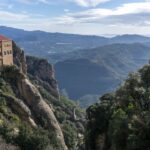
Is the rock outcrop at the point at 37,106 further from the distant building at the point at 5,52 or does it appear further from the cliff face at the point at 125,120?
the cliff face at the point at 125,120

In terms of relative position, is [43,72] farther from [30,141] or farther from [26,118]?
[30,141]

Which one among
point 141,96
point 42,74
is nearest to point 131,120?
point 141,96

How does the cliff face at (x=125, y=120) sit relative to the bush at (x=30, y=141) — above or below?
above

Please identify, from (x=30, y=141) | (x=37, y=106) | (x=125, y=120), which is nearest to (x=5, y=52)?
(x=37, y=106)

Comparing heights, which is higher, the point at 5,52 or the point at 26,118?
the point at 5,52

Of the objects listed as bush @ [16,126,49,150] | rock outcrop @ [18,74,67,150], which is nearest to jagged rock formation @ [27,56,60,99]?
rock outcrop @ [18,74,67,150]

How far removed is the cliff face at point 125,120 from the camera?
94.2 ft

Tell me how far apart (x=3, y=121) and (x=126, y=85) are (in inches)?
1160

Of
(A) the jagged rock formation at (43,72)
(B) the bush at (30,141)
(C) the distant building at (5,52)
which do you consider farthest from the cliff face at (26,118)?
(A) the jagged rock formation at (43,72)

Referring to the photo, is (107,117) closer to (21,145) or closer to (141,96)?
(141,96)

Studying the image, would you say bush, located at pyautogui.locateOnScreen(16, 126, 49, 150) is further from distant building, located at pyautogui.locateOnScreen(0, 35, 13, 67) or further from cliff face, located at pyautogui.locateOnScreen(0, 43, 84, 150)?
distant building, located at pyautogui.locateOnScreen(0, 35, 13, 67)

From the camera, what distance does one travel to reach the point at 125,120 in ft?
103

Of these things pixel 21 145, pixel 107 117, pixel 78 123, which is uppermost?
pixel 107 117

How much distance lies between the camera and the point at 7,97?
76.8m
